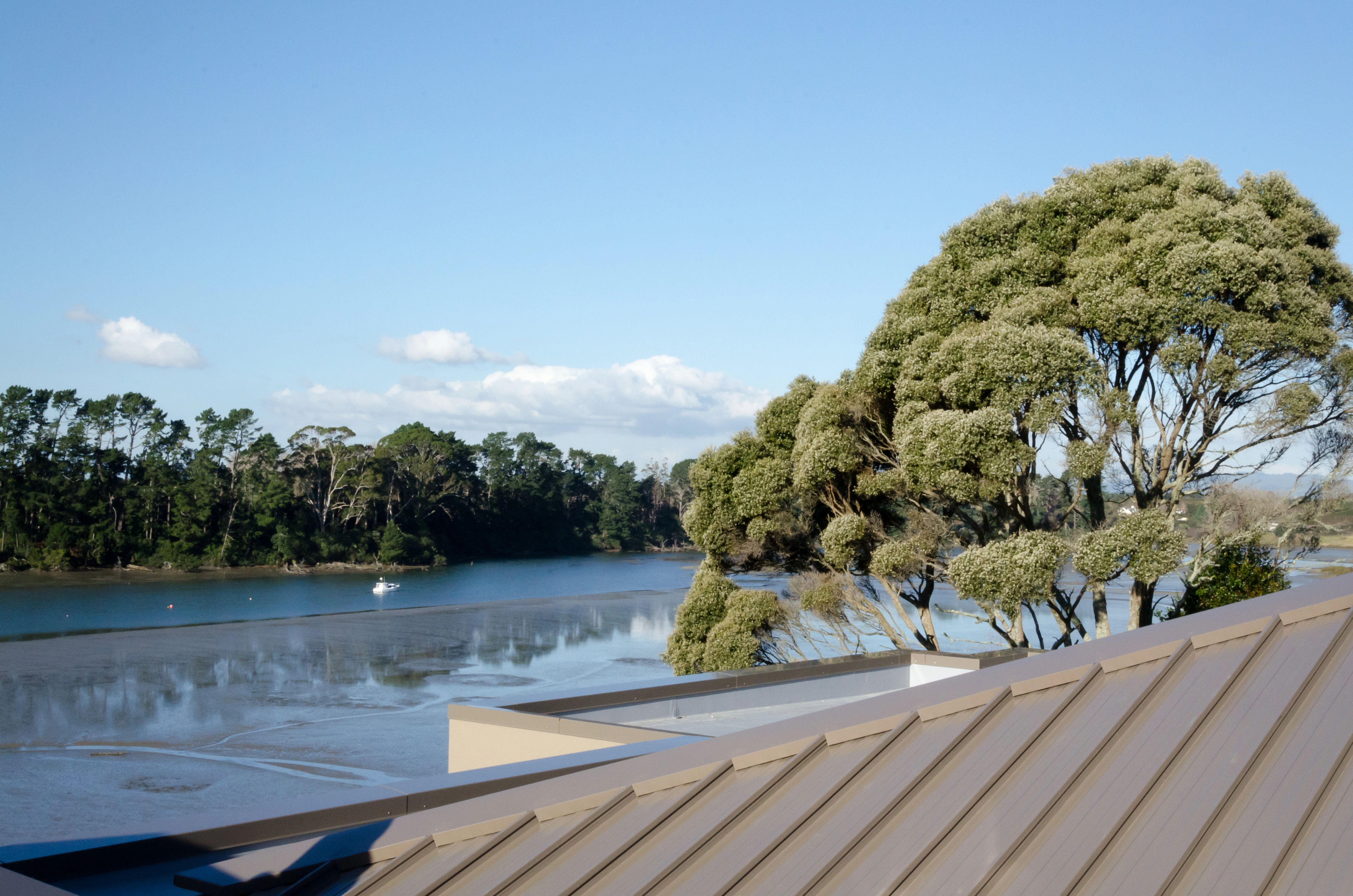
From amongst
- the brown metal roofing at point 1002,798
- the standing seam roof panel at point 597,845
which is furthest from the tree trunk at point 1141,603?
the standing seam roof panel at point 597,845

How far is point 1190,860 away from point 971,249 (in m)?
12.8

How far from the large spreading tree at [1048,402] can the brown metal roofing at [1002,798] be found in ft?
30.4

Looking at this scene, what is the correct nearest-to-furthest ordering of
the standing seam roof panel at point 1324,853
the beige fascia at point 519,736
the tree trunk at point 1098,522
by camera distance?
the standing seam roof panel at point 1324,853 < the beige fascia at point 519,736 < the tree trunk at point 1098,522

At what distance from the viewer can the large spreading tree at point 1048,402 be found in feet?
39.8

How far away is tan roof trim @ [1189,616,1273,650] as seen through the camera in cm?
306

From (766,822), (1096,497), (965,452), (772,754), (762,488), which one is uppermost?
(965,452)

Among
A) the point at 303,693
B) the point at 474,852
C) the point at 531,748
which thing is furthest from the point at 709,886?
the point at 303,693

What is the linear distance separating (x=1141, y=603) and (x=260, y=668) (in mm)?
18384

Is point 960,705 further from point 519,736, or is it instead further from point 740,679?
point 740,679

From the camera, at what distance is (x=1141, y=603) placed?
13.0 m

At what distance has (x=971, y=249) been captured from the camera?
14.1 meters

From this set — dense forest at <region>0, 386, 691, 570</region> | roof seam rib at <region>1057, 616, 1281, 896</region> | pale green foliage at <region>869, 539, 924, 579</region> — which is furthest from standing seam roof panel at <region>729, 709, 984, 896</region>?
dense forest at <region>0, 386, 691, 570</region>

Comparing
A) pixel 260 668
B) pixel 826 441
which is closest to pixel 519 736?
pixel 826 441

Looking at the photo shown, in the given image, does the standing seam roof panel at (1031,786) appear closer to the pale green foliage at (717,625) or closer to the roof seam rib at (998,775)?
the roof seam rib at (998,775)
